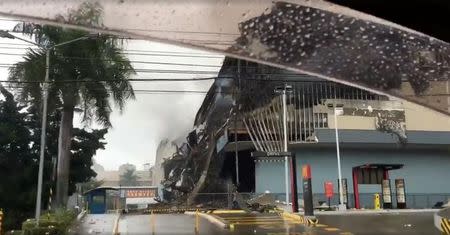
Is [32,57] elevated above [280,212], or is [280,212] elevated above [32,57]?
[32,57]

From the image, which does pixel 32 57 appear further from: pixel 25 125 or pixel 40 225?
pixel 25 125

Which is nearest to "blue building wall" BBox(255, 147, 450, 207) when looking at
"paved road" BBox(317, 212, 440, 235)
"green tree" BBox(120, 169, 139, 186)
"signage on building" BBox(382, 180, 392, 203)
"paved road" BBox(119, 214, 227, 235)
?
"signage on building" BBox(382, 180, 392, 203)

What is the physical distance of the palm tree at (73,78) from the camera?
23203mm

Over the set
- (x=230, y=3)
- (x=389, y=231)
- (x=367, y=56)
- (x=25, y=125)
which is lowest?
(x=389, y=231)

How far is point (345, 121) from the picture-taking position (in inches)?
1565

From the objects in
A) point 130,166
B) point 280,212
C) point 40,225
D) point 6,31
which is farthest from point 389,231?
point 130,166

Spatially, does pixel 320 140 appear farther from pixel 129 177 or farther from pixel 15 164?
pixel 129 177

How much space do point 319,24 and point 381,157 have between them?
40830 mm

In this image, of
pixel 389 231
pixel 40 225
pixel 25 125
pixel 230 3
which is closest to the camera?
pixel 230 3

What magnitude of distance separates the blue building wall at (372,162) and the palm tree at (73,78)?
53.8 ft

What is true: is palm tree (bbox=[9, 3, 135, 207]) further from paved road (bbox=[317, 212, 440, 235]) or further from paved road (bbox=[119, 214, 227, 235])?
paved road (bbox=[317, 212, 440, 235])

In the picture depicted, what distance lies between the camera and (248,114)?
39281 mm

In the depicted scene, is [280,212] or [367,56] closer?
[367,56]

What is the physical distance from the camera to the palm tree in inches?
914
